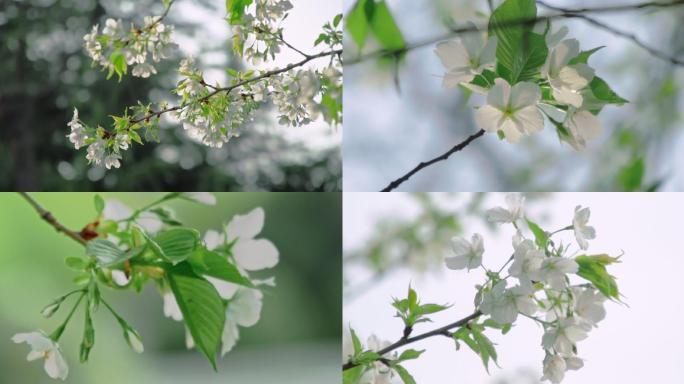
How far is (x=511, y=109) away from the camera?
1.36ft

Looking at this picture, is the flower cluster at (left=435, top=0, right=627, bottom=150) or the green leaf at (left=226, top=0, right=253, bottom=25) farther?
the green leaf at (left=226, top=0, right=253, bottom=25)

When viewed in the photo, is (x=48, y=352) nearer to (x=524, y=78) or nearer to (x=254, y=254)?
(x=254, y=254)

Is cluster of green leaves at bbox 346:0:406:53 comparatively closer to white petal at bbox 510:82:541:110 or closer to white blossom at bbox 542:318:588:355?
white petal at bbox 510:82:541:110

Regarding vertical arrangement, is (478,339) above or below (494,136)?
below

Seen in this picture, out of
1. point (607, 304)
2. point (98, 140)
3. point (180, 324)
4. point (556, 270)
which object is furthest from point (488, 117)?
point (180, 324)

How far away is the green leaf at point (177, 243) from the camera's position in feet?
1.29

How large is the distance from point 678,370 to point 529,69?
56 cm

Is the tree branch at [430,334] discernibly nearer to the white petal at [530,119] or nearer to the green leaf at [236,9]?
the white petal at [530,119]

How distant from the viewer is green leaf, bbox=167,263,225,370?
41cm

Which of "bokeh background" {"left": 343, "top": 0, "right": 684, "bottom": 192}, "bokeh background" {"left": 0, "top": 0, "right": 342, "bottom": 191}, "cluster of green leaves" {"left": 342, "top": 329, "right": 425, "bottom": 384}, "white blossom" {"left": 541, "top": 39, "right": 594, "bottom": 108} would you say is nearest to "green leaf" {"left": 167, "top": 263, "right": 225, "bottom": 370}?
"cluster of green leaves" {"left": 342, "top": 329, "right": 425, "bottom": 384}

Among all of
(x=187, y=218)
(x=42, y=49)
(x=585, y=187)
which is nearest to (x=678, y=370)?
(x=585, y=187)

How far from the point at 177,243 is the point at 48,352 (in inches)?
4.5

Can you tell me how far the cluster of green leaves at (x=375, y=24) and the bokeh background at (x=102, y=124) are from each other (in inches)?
74.3

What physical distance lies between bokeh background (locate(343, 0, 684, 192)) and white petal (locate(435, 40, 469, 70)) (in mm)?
297
